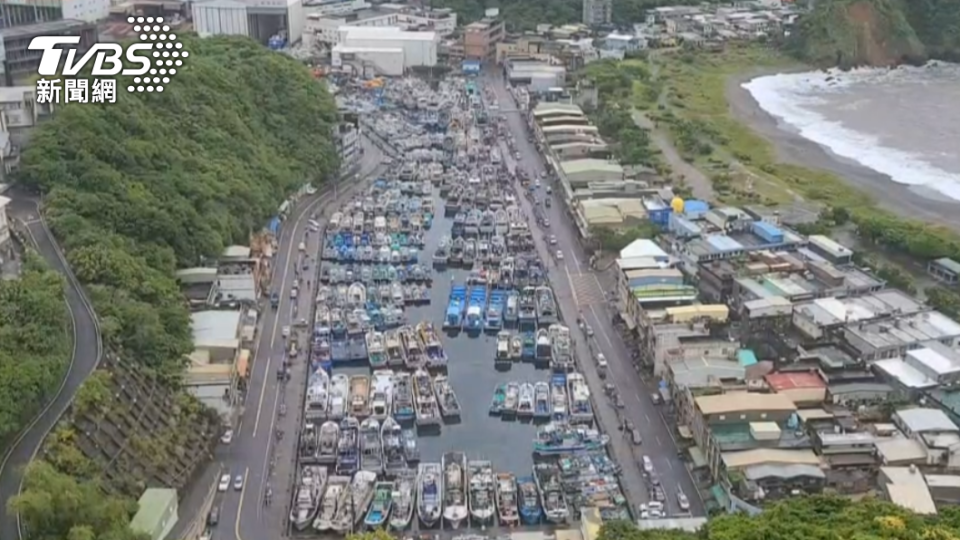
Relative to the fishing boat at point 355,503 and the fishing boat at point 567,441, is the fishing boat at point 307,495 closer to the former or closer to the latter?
the fishing boat at point 355,503

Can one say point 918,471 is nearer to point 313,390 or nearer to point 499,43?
point 313,390

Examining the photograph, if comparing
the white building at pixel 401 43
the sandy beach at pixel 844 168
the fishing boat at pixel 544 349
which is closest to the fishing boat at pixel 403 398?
the fishing boat at pixel 544 349

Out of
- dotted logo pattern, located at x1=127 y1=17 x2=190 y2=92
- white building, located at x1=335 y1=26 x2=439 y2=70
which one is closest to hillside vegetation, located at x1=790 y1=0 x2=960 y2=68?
white building, located at x1=335 y1=26 x2=439 y2=70

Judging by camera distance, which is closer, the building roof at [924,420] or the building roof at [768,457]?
the building roof at [768,457]

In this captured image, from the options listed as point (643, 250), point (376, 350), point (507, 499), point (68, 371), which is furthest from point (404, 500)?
point (643, 250)

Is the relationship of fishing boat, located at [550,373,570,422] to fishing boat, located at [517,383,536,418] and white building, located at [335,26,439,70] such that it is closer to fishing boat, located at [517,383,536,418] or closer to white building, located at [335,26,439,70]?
fishing boat, located at [517,383,536,418]

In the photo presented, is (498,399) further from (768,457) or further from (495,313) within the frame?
(768,457)
